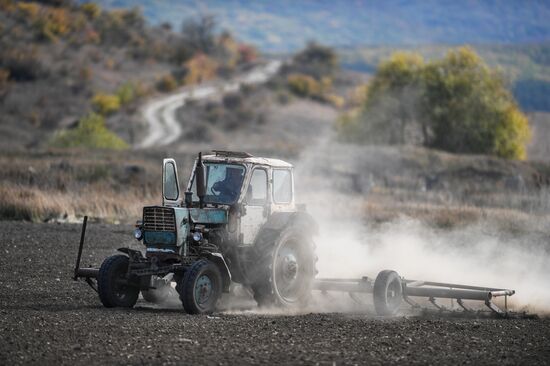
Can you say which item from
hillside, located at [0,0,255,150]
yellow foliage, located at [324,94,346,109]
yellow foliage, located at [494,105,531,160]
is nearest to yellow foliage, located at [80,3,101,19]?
hillside, located at [0,0,255,150]

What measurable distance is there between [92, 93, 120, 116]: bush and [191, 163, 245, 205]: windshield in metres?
70.6

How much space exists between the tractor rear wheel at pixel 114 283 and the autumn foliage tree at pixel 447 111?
50.3 metres

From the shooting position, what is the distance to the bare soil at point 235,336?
38.2 ft

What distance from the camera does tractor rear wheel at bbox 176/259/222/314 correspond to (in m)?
14.4

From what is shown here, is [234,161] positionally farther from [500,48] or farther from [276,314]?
[500,48]

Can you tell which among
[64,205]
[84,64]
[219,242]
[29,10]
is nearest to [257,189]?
[219,242]

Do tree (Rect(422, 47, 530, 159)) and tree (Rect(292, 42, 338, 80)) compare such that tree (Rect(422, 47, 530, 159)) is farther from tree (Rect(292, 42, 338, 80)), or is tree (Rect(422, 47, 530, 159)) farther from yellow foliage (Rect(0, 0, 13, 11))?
yellow foliage (Rect(0, 0, 13, 11))

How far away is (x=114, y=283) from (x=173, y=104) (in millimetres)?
76489

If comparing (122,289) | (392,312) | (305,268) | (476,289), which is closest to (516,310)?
(476,289)

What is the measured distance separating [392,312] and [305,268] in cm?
167

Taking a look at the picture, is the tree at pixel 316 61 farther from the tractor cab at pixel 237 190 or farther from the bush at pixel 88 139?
the tractor cab at pixel 237 190

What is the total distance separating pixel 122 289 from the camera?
1557 centimetres

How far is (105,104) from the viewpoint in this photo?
86.2 meters

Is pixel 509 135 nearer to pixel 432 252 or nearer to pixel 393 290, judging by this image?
pixel 432 252
